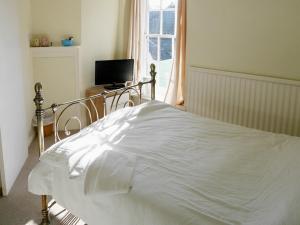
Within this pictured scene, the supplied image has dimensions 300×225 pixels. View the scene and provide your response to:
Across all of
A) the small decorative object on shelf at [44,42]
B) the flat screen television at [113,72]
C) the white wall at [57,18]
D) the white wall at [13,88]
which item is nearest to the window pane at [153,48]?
the flat screen television at [113,72]

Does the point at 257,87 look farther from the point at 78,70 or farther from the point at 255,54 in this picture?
the point at 78,70

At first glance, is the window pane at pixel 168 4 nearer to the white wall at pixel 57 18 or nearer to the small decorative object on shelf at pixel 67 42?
the white wall at pixel 57 18

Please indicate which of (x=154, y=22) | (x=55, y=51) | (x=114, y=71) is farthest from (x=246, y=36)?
(x=55, y=51)

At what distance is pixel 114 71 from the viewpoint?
173 inches

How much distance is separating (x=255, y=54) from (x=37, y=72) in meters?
2.56

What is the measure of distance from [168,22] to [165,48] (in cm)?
34

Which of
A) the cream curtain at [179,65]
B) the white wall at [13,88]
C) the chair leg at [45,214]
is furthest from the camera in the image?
the cream curtain at [179,65]

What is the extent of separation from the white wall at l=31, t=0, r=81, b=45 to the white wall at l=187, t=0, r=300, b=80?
1.42m

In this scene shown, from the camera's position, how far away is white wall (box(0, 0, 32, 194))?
2.86 m

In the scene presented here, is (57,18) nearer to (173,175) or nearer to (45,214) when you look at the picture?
(45,214)

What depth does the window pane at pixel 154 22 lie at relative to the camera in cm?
448

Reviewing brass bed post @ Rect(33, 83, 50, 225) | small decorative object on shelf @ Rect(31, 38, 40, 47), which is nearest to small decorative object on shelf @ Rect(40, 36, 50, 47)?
small decorative object on shelf @ Rect(31, 38, 40, 47)

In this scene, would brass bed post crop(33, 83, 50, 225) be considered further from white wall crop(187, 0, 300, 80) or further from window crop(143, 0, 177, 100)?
window crop(143, 0, 177, 100)

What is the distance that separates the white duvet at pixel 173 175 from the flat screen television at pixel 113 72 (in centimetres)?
184
